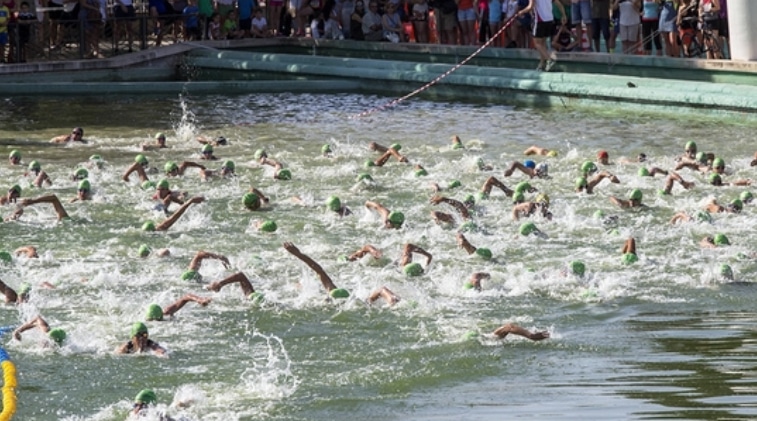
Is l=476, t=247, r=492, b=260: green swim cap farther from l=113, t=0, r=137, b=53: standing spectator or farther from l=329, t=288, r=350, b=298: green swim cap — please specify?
l=113, t=0, r=137, b=53: standing spectator

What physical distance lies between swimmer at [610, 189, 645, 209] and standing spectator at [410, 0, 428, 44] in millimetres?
14812

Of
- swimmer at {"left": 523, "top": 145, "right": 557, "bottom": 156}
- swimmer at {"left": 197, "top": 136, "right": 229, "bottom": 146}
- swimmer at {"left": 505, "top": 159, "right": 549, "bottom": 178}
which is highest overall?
swimmer at {"left": 197, "top": 136, "right": 229, "bottom": 146}

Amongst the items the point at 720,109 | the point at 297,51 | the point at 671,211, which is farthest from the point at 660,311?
the point at 297,51

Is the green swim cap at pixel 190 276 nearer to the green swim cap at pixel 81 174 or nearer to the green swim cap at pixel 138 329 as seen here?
the green swim cap at pixel 138 329

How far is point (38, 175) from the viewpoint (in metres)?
20.0

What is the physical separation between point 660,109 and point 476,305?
485 inches

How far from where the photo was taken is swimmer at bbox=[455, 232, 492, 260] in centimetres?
1512

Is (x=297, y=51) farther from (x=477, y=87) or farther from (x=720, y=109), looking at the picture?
(x=720, y=109)

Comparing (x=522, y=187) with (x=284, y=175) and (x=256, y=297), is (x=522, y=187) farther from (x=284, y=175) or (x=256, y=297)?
(x=256, y=297)

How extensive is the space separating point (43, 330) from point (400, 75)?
1790cm

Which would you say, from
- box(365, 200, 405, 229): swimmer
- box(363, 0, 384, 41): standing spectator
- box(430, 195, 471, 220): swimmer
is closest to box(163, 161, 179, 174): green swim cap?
box(365, 200, 405, 229): swimmer

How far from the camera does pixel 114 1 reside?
34.4 meters

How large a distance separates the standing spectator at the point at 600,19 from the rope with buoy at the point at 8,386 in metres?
18.0

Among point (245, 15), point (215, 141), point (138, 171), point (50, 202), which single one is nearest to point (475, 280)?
point (50, 202)
